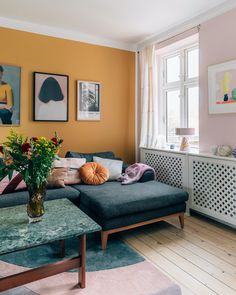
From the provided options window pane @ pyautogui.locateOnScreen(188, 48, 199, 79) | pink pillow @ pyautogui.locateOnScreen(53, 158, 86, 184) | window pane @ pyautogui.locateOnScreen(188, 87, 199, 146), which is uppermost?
window pane @ pyautogui.locateOnScreen(188, 48, 199, 79)

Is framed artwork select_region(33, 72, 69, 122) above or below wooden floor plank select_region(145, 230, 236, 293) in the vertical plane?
above

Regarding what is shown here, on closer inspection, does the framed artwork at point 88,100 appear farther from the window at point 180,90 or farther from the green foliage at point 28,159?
the green foliage at point 28,159

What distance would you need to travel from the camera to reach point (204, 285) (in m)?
1.80

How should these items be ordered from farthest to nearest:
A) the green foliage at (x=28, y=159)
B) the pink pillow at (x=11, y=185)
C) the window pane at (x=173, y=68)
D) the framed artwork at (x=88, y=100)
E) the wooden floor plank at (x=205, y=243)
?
the window pane at (x=173, y=68) < the framed artwork at (x=88, y=100) < the pink pillow at (x=11, y=185) < the wooden floor plank at (x=205, y=243) < the green foliage at (x=28, y=159)

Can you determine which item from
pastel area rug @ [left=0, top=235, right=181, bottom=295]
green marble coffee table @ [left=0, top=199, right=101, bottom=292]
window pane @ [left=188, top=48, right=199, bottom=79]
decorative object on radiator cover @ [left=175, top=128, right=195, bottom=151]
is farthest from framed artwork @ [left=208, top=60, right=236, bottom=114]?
green marble coffee table @ [left=0, top=199, right=101, bottom=292]

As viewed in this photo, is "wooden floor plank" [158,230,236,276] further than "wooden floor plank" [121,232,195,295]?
Yes

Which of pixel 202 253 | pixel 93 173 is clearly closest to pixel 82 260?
pixel 202 253

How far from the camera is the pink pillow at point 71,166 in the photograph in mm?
3062

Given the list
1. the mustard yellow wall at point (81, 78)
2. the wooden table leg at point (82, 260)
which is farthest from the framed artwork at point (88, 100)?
the wooden table leg at point (82, 260)

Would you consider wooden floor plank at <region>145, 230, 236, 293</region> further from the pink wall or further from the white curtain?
the white curtain

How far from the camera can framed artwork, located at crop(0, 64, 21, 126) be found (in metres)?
3.21

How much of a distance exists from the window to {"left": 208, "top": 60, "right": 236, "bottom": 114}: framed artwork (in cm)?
46

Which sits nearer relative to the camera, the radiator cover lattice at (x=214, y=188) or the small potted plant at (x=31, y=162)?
the small potted plant at (x=31, y=162)

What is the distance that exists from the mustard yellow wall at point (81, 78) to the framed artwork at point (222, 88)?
4.96 ft
